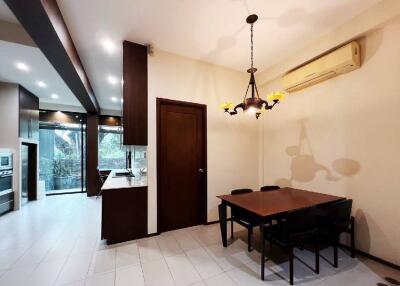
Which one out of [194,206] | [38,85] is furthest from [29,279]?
[38,85]

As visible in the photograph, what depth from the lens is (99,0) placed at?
2084 mm

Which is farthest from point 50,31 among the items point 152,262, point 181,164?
point 152,262

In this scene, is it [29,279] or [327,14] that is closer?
[29,279]

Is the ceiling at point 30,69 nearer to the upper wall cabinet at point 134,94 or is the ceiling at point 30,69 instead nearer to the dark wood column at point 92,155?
the dark wood column at point 92,155

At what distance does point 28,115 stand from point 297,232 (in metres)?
6.62

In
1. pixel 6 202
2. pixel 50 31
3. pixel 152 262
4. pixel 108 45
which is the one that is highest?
pixel 108 45

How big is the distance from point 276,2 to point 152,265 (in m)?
3.48

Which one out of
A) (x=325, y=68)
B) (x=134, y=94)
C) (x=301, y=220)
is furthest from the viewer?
(x=134, y=94)

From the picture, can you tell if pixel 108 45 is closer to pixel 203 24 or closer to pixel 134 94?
pixel 134 94

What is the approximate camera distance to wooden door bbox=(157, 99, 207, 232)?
123 inches

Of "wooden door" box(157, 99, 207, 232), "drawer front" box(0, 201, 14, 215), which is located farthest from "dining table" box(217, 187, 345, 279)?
"drawer front" box(0, 201, 14, 215)

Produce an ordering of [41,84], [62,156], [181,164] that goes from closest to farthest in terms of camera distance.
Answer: [181,164], [41,84], [62,156]

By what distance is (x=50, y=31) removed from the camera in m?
2.06

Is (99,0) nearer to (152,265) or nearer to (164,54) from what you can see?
(164,54)
